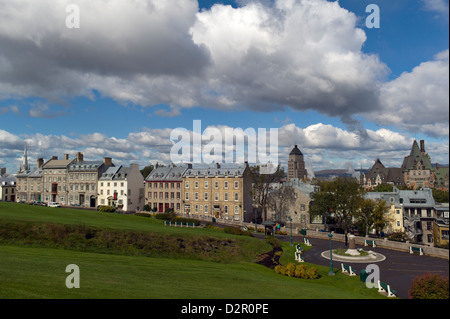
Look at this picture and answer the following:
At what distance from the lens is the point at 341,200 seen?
56.2m

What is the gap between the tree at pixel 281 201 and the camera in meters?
71.1

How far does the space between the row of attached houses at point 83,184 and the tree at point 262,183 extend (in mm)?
35103

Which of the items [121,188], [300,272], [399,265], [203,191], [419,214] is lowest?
[399,265]

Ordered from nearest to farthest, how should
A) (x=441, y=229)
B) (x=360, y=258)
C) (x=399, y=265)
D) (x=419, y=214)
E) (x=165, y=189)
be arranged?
(x=399, y=265), (x=360, y=258), (x=441, y=229), (x=419, y=214), (x=165, y=189)

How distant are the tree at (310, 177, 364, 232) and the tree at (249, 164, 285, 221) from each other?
1302cm

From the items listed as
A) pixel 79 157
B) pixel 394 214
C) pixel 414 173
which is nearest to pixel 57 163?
pixel 79 157

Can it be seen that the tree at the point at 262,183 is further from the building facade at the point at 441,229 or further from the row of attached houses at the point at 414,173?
the row of attached houses at the point at 414,173

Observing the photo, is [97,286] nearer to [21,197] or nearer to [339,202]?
[339,202]

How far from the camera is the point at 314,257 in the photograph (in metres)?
38.0

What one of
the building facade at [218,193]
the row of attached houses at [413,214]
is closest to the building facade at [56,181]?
the building facade at [218,193]

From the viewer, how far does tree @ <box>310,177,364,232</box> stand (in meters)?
55.6

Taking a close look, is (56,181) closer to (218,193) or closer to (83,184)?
(83,184)

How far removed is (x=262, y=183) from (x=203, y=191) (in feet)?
52.4
